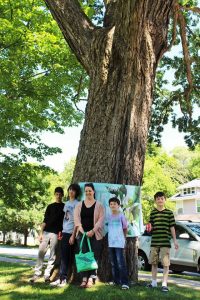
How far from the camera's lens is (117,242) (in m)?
6.57

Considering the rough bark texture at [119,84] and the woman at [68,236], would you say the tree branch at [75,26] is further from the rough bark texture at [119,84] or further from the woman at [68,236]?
the woman at [68,236]

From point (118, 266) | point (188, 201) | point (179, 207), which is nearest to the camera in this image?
point (118, 266)

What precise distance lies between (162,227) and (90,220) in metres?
1.38

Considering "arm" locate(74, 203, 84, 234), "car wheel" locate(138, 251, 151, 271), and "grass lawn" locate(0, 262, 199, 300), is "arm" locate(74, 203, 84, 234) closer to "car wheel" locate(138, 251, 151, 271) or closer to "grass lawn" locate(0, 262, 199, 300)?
"grass lawn" locate(0, 262, 199, 300)

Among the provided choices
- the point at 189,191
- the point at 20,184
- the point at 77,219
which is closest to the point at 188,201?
the point at 189,191

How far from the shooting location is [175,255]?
1334 centimetres

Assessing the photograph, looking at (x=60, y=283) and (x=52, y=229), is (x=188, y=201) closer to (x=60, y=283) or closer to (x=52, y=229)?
(x=52, y=229)

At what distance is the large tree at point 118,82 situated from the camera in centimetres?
714

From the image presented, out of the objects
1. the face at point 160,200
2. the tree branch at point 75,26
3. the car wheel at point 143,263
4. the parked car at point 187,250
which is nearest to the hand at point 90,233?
the face at point 160,200

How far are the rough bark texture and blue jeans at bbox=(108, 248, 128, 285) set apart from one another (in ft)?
1.49

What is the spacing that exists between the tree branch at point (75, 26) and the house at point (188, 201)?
139ft

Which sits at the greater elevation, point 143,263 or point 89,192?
point 89,192

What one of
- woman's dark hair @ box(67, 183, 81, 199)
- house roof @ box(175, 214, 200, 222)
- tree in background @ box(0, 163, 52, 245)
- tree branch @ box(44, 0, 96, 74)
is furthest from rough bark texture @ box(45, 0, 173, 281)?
house roof @ box(175, 214, 200, 222)

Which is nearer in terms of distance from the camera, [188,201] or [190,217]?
[190,217]
